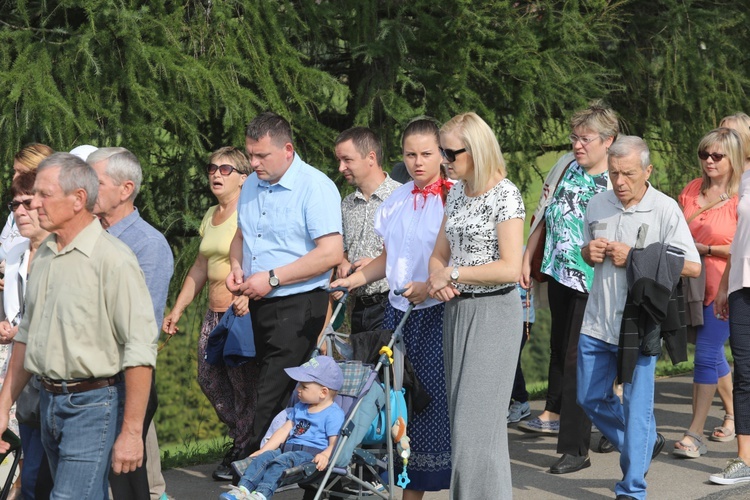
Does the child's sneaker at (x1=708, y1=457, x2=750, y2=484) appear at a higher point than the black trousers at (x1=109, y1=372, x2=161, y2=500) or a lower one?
lower

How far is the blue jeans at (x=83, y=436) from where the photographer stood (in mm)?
4082

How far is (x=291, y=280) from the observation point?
5844 millimetres

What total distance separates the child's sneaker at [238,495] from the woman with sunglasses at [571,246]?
94.0 inches

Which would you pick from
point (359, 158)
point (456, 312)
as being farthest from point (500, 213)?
point (359, 158)

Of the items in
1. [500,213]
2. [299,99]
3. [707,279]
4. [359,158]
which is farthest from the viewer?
[299,99]

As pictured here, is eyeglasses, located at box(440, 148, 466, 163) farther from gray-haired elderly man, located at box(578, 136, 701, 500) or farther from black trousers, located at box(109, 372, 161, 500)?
black trousers, located at box(109, 372, 161, 500)

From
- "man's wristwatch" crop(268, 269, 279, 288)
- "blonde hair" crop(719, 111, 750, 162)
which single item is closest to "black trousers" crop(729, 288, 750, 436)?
"blonde hair" crop(719, 111, 750, 162)

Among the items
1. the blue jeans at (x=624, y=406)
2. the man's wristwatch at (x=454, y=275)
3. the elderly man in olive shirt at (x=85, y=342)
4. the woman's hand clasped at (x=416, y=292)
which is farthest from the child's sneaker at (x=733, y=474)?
the elderly man in olive shirt at (x=85, y=342)

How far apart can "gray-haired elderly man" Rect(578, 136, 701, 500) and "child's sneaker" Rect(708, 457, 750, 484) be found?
644mm

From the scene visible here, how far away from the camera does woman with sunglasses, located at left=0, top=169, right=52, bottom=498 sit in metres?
5.12

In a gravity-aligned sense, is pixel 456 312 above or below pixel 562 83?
below

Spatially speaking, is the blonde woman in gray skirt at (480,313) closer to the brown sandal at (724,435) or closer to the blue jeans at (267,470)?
the blue jeans at (267,470)

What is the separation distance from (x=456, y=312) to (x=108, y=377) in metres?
1.75

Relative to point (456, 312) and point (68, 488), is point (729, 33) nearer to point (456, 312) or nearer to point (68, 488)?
point (456, 312)
